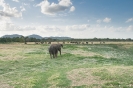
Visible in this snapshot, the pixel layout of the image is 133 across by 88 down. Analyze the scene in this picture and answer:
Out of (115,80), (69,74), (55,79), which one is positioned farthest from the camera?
(69,74)

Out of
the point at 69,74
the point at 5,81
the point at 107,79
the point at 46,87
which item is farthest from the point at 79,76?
the point at 5,81

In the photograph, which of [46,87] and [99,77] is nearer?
[46,87]

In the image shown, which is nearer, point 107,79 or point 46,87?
point 46,87

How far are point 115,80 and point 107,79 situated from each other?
55 cm

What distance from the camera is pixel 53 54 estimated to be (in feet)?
89.0

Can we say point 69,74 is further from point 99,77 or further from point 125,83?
point 125,83

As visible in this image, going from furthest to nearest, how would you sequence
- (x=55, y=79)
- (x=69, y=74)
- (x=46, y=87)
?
(x=69, y=74)
(x=55, y=79)
(x=46, y=87)

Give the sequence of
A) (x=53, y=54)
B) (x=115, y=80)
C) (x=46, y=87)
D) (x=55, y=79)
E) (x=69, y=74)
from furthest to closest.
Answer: (x=53, y=54)
(x=69, y=74)
(x=55, y=79)
(x=115, y=80)
(x=46, y=87)

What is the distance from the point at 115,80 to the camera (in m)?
12.0

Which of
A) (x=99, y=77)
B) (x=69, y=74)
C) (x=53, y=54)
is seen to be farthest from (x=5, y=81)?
(x=53, y=54)

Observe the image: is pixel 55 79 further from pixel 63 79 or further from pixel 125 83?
pixel 125 83

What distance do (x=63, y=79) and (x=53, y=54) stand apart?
47.7 ft

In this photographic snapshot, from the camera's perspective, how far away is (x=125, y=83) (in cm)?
1136

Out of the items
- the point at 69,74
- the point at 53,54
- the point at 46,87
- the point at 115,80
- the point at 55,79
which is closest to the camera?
the point at 46,87
